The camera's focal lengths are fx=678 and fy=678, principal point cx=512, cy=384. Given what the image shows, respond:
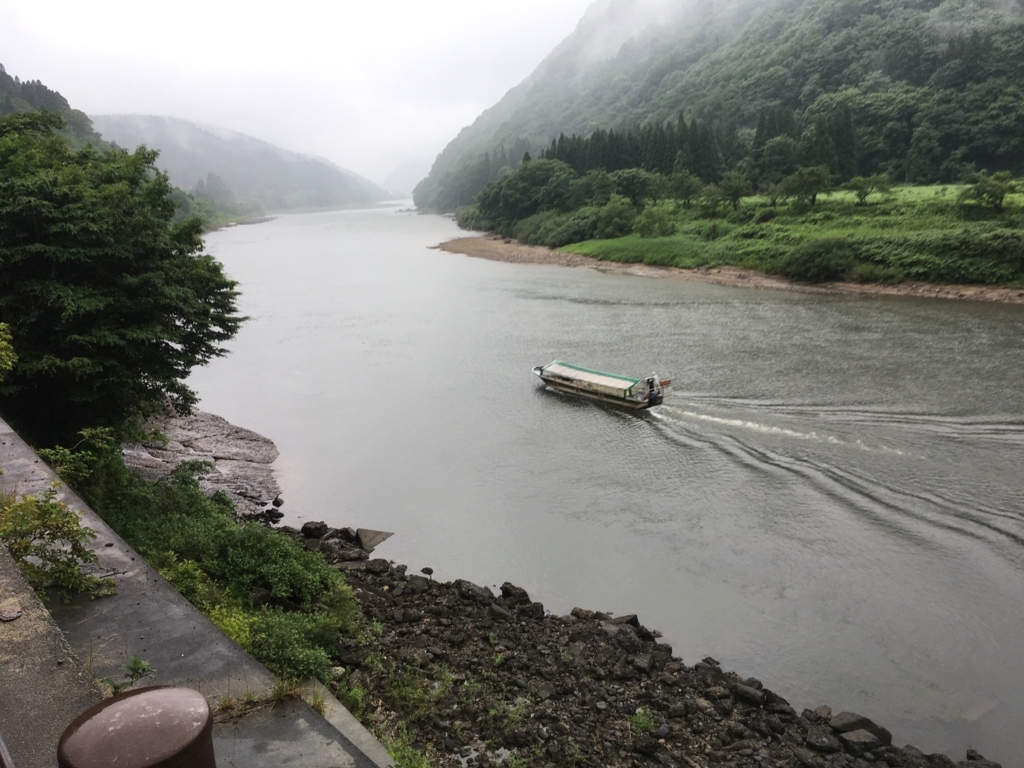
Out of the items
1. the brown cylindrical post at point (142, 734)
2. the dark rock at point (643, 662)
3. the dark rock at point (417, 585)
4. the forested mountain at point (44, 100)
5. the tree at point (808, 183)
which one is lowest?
the dark rock at point (417, 585)

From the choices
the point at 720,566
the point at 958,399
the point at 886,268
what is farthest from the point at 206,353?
the point at 886,268

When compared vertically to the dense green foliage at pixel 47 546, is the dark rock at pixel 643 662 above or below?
below

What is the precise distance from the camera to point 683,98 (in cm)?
13725

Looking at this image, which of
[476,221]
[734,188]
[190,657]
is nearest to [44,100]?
[476,221]

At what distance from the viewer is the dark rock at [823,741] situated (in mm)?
10141

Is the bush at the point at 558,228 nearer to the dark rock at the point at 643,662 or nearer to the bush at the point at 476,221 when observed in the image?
the bush at the point at 476,221

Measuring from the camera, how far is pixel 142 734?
3.01 metres

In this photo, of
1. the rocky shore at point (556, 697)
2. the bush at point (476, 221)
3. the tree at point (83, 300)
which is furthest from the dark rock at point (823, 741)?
the bush at point (476, 221)

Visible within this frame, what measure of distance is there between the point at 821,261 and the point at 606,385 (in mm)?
29978

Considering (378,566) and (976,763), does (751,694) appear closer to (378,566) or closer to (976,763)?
(976,763)

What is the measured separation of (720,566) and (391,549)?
799cm

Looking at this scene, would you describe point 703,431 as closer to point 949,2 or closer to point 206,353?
point 206,353

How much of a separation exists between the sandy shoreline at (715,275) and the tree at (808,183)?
11.6 meters

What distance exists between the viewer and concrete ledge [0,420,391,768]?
6816 millimetres
